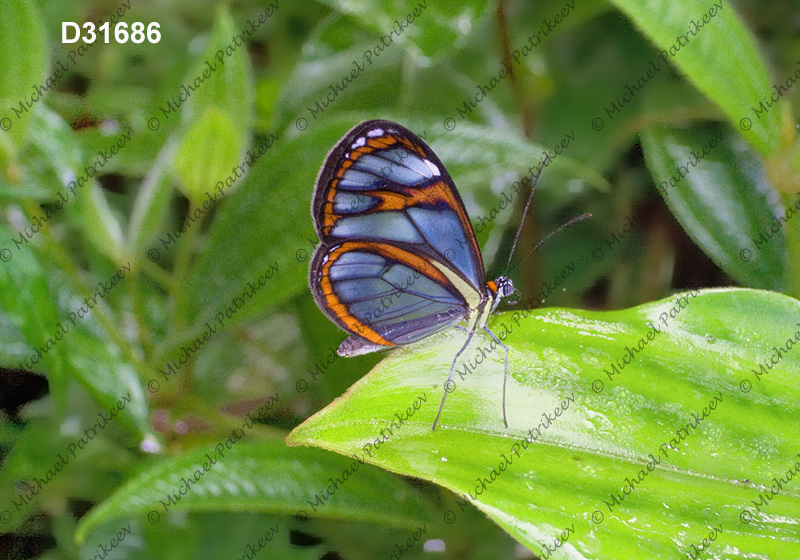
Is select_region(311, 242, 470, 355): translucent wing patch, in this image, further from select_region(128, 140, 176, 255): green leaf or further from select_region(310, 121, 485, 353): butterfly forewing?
select_region(128, 140, 176, 255): green leaf

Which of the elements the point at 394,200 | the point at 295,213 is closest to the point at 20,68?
the point at 295,213

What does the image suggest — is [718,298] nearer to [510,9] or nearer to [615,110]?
[615,110]

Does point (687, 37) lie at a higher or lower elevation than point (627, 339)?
higher

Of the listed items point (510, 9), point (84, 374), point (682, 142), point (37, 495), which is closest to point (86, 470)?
point (37, 495)

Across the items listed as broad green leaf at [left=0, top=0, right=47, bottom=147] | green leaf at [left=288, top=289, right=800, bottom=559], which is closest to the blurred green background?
broad green leaf at [left=0, top=0, right=47, bottom=147]

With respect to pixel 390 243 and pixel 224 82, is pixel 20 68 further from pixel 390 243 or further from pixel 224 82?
pixel 390 243
